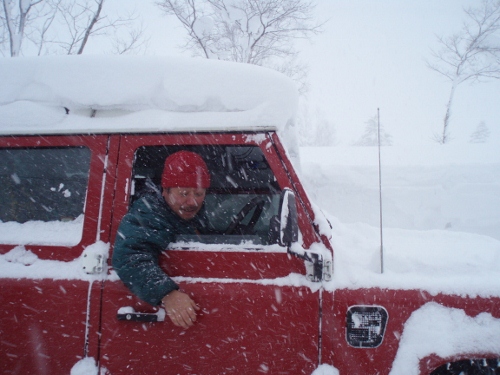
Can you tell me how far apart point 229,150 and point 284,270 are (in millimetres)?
936

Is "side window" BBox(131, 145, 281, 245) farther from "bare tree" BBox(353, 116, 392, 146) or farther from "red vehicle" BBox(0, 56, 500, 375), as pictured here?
"bare tree" BBox(353, 116, 392, 146)

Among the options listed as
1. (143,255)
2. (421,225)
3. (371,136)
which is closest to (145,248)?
(143,255)

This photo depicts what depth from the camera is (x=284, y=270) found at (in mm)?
1537

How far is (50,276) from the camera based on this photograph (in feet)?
5.08

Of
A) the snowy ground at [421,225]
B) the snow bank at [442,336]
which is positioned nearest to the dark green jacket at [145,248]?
the snowy ground at [421,225]

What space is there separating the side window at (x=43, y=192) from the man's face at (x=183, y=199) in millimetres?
439

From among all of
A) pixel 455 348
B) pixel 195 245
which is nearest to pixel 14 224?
pixel 195 245

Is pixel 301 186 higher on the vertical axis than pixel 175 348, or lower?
higher

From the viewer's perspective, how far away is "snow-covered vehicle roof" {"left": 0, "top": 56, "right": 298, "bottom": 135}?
5.40 feet

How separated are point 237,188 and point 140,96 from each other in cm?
98

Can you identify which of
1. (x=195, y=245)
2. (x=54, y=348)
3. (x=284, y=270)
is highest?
(x=195, y=245)

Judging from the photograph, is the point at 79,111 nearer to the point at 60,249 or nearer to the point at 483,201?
the point at 60,249

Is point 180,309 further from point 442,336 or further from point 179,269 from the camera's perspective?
point 442,336

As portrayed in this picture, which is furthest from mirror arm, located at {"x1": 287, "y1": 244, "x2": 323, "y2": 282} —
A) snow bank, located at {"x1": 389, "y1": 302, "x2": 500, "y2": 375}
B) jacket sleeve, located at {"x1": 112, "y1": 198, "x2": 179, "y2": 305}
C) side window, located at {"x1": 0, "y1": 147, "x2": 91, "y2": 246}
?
side window, located at {"x1": 0, "y1": 147, "x2": 91, "y2": 246}
